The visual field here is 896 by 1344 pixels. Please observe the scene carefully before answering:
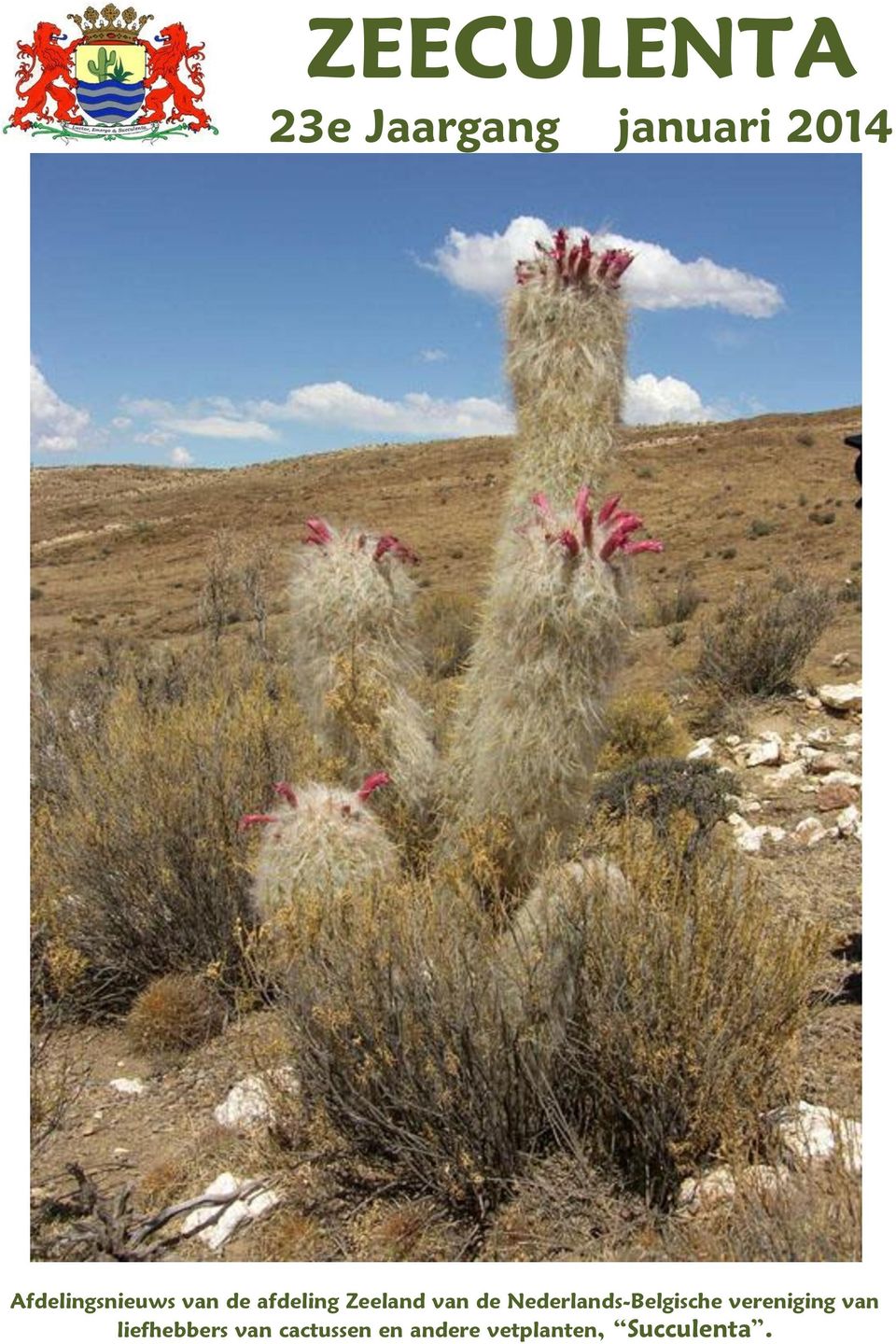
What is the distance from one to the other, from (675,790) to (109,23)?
528 cm

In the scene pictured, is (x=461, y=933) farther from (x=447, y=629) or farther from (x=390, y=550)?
(x=447, y=629)

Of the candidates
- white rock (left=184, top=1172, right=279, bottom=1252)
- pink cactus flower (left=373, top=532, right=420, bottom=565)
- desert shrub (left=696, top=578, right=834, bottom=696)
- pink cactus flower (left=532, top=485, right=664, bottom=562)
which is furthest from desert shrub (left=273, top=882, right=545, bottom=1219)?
desert shrub (left=696, top=578, right=834, bottom=696)

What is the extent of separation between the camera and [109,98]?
3.52 m

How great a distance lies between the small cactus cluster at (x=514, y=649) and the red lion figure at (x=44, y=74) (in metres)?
1.83

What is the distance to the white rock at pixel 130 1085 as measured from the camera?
174 inches

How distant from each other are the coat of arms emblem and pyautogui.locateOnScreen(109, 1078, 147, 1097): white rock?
13.1ft

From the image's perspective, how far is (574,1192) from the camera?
116 inches

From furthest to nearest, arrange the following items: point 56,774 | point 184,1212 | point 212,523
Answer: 1. point 212,523
2. point 56,774
3. point 184,1212

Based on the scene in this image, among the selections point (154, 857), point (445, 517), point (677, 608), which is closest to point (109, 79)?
point (154, 857)

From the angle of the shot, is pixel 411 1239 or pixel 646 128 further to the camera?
pixel 646 128

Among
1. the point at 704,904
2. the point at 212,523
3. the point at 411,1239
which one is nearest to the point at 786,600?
the point at 704,904

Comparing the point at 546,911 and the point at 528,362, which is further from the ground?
the point at 528,362

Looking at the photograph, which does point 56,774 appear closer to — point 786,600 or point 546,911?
point 546,911

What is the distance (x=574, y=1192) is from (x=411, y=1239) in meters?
0.56
